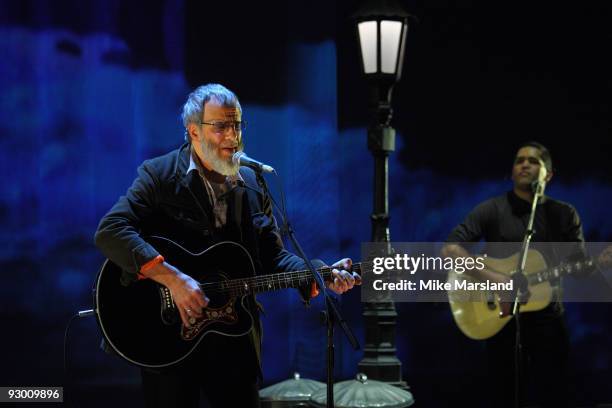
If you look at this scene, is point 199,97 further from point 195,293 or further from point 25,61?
point 25,61

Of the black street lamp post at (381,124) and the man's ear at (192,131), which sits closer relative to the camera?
the man's ear at (192,131)

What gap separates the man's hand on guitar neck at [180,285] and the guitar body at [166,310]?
0.12 metres

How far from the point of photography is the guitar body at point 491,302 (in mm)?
5492

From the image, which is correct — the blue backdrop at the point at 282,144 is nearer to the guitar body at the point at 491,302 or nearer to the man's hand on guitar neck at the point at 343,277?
the guitar body at the point at 491,302

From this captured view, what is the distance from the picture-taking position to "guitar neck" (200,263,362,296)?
3264 millimetres

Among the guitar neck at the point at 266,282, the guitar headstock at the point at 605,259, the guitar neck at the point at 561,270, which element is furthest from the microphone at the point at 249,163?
the guitar headstock at the point at 605,259

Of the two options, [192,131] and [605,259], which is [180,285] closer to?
[192,131]

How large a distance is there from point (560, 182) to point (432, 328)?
4.97ft

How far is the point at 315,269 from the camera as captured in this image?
323 centimetres

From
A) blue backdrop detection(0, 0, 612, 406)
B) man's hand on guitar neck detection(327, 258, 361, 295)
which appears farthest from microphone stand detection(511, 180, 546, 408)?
man's hand on guitar neck detection(327, 258, 361, 295)

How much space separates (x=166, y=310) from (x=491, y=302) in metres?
2.96

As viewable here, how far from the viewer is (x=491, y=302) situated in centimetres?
563

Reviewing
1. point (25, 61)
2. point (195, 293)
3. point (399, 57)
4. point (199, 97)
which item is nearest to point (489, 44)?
point (399, 57)

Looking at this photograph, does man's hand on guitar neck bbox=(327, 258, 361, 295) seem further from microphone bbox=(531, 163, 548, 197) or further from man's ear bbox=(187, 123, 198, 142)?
microphone bbox=(531, 163, 548, 197)
